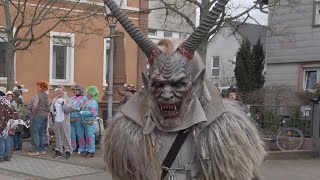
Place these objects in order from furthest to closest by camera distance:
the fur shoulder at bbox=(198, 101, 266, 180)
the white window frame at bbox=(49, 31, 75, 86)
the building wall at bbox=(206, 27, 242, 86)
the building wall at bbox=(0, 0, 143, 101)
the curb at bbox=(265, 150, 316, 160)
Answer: the building wall at bbox=(206, 27, 242, 86), the white window frame at bbox=(49, 31, 75, 86), the building wall at bbox=(0, 0, 143, 101), the curb at bbox=(265, 150, 316, 160), the fur shoulder at bbox=(198, 101, 266, 180)

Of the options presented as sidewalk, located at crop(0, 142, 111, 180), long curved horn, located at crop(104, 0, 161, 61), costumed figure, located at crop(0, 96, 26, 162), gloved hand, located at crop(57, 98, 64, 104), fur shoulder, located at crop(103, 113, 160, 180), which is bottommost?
sidewalk, located at crop(0, 142, 111, 180)

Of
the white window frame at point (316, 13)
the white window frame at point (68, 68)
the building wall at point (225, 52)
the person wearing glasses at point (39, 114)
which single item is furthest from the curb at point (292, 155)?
the building wall at point (225, 52)

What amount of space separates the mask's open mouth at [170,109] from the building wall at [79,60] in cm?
1686

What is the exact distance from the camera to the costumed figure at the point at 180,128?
2.33 meters

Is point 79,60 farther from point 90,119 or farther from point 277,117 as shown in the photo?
point 90,119

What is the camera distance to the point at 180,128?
2.42 m

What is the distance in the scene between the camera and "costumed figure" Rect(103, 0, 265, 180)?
91.9 inches

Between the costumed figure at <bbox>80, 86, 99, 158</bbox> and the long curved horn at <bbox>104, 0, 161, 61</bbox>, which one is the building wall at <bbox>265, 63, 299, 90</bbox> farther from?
the long curved horn at <bbox>104, 0, 161, 61</bbox>

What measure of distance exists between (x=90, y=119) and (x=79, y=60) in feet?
34.2

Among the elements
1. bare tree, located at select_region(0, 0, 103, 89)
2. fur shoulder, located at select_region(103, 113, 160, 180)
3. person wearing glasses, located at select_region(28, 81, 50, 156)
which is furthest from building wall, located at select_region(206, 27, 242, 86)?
fur shoulder, located at select_region(103, 113, 160, 180)

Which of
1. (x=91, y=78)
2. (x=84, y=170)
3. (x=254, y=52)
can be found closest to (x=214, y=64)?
(x=254, y=52)

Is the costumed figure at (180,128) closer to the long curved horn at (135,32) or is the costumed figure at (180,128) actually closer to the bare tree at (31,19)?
the long curved horn at (135,32)

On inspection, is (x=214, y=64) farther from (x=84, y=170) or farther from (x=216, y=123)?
(x=216, y=123)

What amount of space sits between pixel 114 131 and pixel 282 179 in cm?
692
